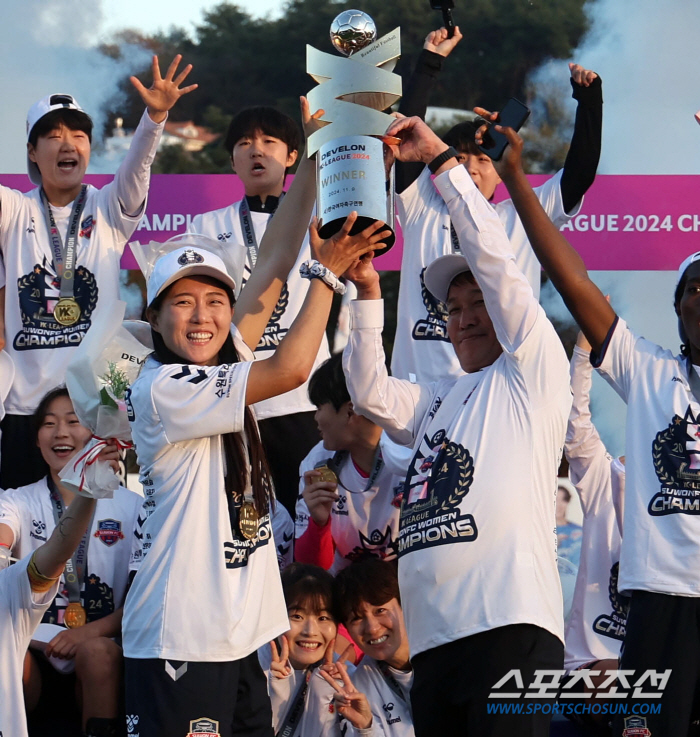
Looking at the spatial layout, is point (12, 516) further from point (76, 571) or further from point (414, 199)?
point (414, 199)

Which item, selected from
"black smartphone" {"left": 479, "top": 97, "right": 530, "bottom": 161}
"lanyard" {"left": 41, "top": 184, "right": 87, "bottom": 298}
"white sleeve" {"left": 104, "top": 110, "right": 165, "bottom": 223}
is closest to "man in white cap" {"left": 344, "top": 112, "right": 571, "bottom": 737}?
"black smartphone" {"left": 479, "top": 97, "right": 530, "bottom": 161}

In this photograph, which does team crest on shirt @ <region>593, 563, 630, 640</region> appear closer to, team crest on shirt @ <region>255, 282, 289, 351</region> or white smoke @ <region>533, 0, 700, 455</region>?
team crest on shirt @ <region>255, 282, 289, 351</region>

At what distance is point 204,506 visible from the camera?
2709 millimetres

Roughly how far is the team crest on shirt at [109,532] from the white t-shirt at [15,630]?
71cm

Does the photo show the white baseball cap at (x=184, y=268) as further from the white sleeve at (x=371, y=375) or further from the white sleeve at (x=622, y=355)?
the white sleeve at (x=622, y=355)

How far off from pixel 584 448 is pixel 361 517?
107cm

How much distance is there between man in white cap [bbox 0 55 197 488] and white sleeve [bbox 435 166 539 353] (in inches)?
82.2

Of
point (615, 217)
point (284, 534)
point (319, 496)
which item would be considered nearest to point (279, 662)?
point (319, 496)

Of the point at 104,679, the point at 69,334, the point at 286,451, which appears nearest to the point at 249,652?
the point at 104,679

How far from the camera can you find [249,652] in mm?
2650

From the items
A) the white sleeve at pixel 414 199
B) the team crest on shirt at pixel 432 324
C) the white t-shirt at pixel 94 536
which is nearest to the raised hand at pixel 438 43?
the white sleeve at pixel 414 199

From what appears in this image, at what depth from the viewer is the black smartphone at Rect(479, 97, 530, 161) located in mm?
2812

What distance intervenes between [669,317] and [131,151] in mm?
3125

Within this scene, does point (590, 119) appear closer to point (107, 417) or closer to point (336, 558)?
point (336, 558)
